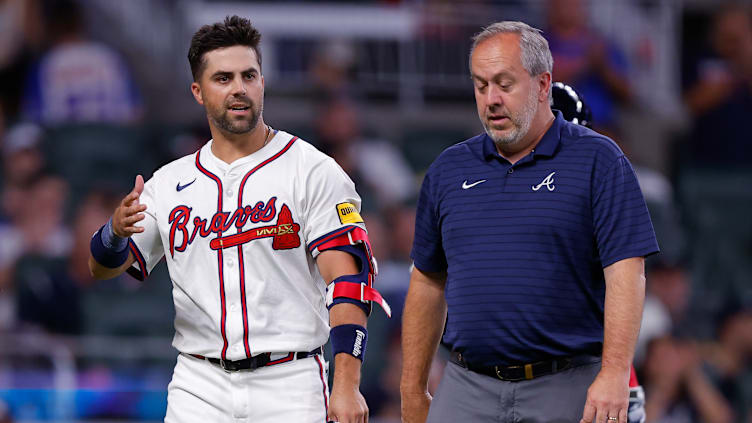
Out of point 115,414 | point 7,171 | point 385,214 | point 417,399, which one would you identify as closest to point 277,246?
point 417,399

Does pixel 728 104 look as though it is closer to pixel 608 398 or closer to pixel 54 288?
pixel 54 288

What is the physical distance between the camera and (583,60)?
984cm

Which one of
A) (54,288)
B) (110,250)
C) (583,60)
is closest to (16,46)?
(54,288)

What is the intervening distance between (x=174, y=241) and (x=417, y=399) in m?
0.97

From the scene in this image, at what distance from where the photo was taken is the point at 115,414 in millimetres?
7297

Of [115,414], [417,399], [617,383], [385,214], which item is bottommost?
[115,414]

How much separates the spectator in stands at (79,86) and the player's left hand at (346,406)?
6.87 metres

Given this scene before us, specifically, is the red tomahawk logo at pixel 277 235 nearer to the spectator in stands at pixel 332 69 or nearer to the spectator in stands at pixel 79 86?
the spectator in stands at pixel 332 69

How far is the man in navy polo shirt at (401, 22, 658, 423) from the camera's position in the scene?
3.58 m

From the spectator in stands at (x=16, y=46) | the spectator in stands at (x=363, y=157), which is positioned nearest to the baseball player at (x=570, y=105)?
the spectator in stands at (x=363, y=157)

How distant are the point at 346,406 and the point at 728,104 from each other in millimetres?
8606

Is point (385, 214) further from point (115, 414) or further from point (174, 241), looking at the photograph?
point (174, 241)

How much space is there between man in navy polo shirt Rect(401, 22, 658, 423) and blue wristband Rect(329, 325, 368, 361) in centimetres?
35

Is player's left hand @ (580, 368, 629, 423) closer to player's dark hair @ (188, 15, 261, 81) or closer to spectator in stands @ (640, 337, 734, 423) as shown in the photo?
player's dark hair @ (188, 15, 261, 81)
